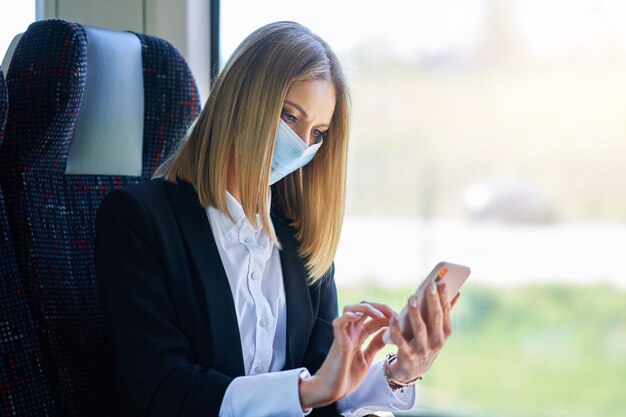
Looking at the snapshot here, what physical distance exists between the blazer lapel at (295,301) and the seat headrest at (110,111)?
14.0 inches

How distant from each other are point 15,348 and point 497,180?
4.53 feet

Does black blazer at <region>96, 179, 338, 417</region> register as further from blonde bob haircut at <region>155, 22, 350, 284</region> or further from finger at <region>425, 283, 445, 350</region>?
finger at <region>425, 283, 445, 350</region>

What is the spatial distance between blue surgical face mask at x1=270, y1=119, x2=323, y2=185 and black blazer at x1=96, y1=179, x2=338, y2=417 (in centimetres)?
16

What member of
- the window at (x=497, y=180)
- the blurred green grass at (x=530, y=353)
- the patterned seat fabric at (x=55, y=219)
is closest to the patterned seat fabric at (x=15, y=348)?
the patterned seat fabric at (x=55, y=219)

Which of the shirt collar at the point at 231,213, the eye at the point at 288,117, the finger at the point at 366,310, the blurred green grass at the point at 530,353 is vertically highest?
the eye at the point at 288,117

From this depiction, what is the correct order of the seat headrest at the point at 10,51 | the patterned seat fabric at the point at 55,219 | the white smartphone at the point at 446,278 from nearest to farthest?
the white smartphone at the point at 446,278 → the patterned seat fabric at the point at 55,219 → the seat headrest at the point at 10,51

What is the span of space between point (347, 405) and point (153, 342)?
45 cm

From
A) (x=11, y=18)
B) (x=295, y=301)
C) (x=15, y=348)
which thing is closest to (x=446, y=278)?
(x=295, y=301)

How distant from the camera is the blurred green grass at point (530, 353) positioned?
88.4 inches

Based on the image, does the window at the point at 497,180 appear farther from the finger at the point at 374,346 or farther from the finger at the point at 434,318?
the finger at the point at 434,318

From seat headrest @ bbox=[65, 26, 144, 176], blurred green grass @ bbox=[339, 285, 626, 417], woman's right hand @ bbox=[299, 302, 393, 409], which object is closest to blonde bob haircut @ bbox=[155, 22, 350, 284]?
seat headrest @ bbox=[65, 26, 144, 176]

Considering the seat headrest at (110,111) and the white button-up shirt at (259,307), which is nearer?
the white button-up shirt at (259,307)

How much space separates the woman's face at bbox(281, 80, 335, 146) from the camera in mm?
1516

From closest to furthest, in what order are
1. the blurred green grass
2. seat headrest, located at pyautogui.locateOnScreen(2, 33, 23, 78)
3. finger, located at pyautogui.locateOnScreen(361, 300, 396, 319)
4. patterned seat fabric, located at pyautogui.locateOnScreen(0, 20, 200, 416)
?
finger, located at pyautogui.locateOnScreen(361, 300, 396, 319)
patterned seat fabric, located at pyautogui.locateOnScreen(0, 20, 200, 416)
seat headrest, located at pyautogui.locateOnScreen(2, 33, 23, 78)
the blurred green grass
